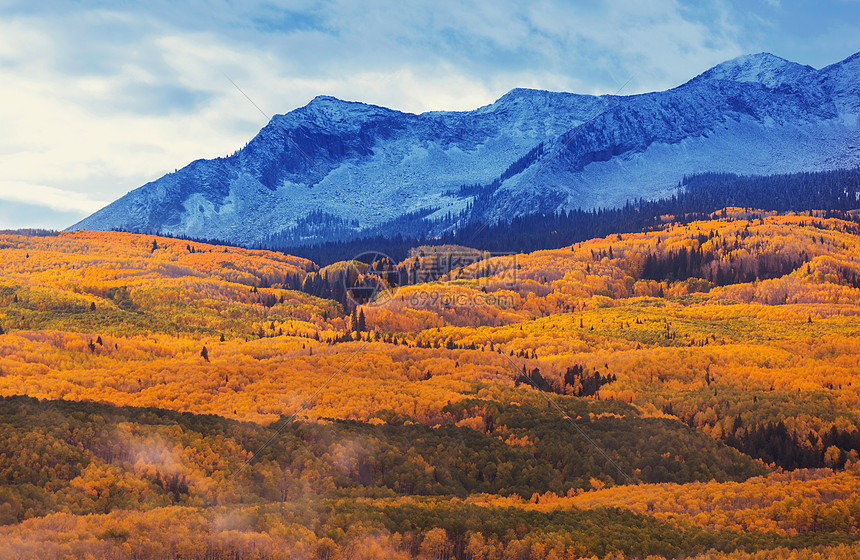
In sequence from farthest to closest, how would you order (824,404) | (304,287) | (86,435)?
1. (304,287)
2. (824,404)
3. (86,435)

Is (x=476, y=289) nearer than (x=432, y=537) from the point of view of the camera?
No

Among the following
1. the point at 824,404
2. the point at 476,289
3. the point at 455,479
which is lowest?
the point at 455,479

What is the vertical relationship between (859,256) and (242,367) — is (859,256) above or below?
above

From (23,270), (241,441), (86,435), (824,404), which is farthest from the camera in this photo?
(23,270)

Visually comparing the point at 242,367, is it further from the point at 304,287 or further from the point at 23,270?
the point at 304,287

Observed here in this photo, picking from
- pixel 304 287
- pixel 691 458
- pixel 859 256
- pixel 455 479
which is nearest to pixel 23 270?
pixel 304 287

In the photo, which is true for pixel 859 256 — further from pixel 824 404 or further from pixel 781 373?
pixel 824 404
